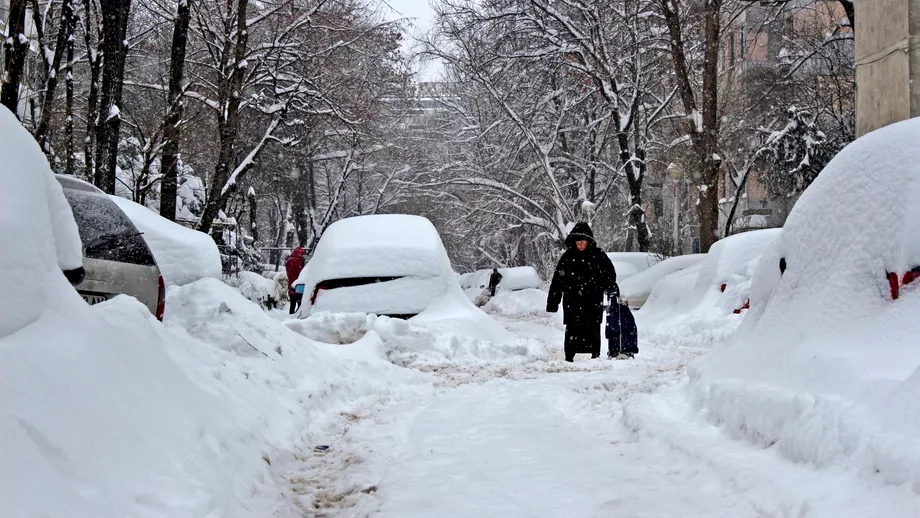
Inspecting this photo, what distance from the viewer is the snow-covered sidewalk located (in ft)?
12.5

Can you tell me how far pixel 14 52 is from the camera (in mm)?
10695

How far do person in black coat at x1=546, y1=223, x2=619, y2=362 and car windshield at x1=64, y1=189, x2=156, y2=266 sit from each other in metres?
5.56

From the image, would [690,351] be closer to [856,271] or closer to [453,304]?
[453,304]

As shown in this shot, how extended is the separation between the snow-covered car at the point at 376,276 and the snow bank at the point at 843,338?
5.49 metres

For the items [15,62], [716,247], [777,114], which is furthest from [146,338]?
[777,114]

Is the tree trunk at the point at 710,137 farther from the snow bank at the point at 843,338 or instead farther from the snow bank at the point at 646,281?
the snow bank at the point at 843,338

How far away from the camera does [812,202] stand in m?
5.66

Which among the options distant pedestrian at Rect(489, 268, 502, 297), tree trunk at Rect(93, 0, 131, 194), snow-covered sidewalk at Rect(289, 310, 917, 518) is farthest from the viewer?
distant pedestrian at Rect(489, 268, 502, 297)

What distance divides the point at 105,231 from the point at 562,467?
4069 mm

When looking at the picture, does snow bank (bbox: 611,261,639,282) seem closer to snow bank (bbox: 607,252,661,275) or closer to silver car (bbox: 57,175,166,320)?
snow bank (bbox: 607,252,661,275)

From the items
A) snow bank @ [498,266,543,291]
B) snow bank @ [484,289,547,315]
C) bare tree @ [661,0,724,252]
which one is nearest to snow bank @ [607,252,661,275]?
bare tree @ [661,0,724,252]

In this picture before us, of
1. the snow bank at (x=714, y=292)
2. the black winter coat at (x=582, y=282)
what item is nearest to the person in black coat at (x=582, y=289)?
the black winter coat at (x=582, y=282)

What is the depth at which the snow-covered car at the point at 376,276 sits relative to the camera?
36.1 ft

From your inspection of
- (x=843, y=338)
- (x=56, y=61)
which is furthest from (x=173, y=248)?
(x=56, y=61)
